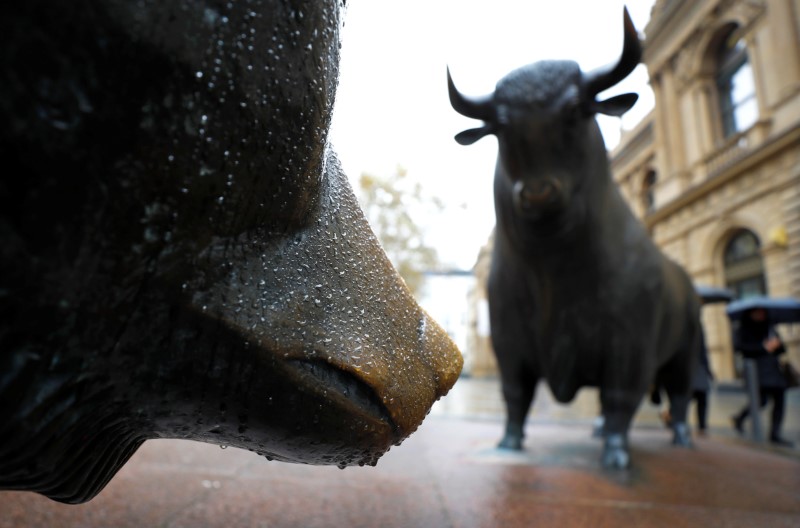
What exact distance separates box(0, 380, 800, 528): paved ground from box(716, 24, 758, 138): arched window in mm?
15003

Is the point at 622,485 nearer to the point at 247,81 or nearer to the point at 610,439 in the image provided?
the point at 610,439

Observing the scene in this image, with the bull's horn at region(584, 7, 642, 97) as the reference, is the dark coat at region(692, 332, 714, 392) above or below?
below

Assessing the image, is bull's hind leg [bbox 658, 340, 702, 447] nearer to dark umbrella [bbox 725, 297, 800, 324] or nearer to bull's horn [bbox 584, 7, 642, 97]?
dark umbrella [bbox 725, 297, 800, 324]

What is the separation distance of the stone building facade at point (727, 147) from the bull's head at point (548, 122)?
9.78 m

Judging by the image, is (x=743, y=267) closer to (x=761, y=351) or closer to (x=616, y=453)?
(x=761, y=351)

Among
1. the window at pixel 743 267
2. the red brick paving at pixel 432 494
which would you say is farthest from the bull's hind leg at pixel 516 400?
the window at pixel 743 267

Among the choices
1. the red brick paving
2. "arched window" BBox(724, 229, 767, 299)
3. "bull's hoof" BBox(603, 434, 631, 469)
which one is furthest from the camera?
"arched window" BBox(724, 229, 767, 299)

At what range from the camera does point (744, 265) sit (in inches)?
575

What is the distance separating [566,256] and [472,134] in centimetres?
80

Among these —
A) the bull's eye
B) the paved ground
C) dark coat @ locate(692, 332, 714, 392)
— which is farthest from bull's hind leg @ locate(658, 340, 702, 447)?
the bull's eye

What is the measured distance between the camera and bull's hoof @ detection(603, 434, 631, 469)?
278cm

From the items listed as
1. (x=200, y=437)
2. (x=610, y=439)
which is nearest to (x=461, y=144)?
(x=610, y=439)

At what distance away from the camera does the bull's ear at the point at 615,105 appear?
2.53 meters

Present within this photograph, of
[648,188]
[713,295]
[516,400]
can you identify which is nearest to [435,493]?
[516,400]
